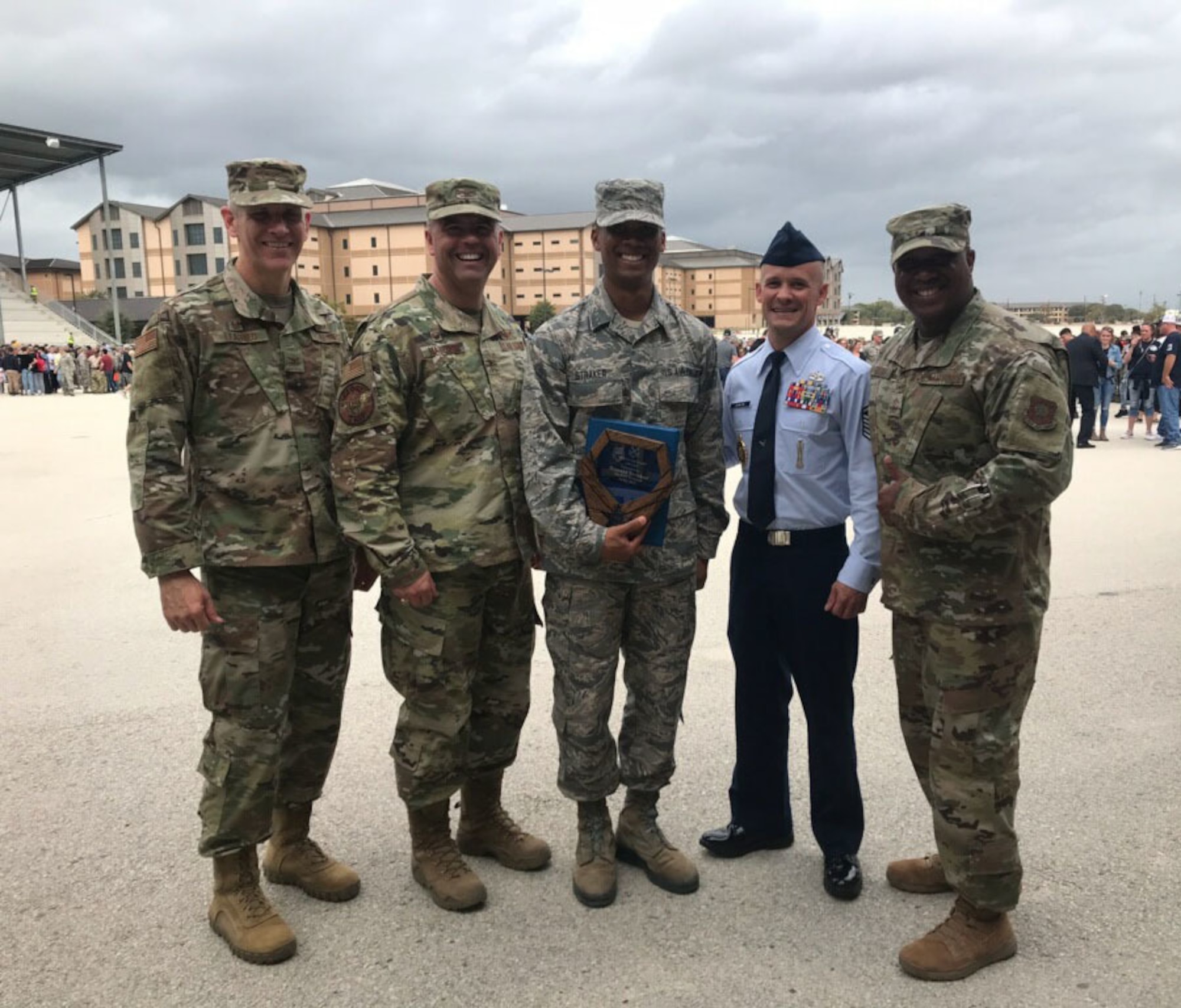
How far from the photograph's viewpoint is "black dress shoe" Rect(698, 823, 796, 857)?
3445 millimetres

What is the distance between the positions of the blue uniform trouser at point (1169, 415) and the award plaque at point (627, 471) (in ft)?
48.3

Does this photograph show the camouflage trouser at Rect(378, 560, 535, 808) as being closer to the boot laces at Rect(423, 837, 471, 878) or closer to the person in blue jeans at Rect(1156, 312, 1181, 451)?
the boot laces at Rect(423, 837, 471, 878)

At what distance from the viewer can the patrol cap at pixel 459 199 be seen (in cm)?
316

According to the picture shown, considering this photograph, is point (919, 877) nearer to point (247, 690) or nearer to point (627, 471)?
point (627, 471)

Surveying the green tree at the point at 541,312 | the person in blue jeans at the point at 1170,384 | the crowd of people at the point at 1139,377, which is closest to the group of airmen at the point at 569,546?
the crowd of people at the point at 1139,377

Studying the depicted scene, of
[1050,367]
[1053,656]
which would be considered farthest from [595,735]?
[1053,656]

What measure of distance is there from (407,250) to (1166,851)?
8850 centimetres

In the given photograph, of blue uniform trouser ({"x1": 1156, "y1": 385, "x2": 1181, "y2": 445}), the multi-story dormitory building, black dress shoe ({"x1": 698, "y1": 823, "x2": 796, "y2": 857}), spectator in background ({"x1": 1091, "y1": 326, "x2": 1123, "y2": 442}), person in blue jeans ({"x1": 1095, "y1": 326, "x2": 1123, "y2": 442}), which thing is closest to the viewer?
black dress shoe ({"x1": 698, "y1": 823, "x2": 796, "y2": 857})

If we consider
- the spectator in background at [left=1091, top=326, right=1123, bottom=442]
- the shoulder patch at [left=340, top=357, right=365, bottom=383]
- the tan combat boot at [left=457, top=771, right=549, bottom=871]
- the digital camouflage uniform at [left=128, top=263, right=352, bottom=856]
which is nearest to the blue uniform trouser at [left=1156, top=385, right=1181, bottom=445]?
the spectator in background at [left=1091, top=326, right=1123, bottom=442]

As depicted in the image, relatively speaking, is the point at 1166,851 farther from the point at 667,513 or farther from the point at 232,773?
the point at 232,773

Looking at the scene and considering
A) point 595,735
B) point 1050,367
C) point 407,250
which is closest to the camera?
point 1050,367

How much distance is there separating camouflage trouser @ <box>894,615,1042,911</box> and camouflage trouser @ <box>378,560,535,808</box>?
4.66 feet

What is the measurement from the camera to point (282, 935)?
9.53 ft

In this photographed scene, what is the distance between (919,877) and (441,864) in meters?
1.64
